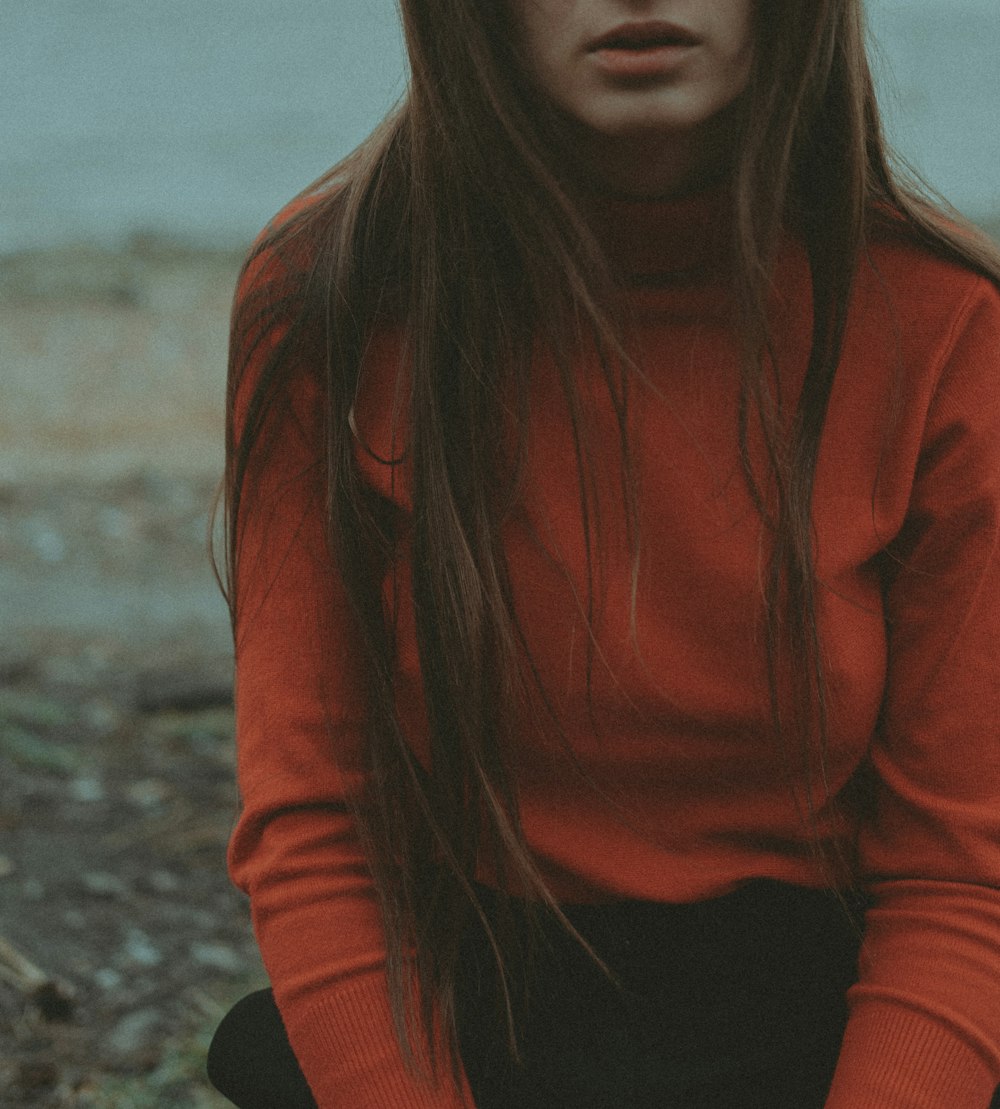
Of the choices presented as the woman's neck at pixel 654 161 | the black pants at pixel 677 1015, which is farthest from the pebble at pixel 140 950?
the woman's neck at pixel 654 161

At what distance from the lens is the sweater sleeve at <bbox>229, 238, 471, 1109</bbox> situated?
135 cm

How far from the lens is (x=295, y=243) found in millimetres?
1412

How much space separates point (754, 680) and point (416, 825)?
0.33 m

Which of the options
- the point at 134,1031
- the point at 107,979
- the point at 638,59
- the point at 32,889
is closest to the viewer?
the point at 638,59

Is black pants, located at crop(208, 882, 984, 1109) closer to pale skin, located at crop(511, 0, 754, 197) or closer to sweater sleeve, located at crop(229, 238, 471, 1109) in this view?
sweater sleeve, located at crop(229, 238, 471, 1109)

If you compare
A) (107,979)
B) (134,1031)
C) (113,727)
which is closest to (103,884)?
(107,979)

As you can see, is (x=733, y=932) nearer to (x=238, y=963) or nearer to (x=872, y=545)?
(x=872, y=545)

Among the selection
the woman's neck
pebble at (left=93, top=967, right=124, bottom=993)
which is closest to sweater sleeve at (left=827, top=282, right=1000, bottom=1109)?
the woman's neck

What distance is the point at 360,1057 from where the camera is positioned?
1.33 m

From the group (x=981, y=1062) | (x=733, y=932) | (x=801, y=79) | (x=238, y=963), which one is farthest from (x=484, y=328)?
(x=238, y=963)

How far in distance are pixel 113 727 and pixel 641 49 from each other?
7.04 feet

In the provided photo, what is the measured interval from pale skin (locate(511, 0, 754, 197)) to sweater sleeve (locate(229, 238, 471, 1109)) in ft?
1.06

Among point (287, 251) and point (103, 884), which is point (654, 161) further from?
point (103, 884)

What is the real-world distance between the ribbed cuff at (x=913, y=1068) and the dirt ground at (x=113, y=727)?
40.2 inches
